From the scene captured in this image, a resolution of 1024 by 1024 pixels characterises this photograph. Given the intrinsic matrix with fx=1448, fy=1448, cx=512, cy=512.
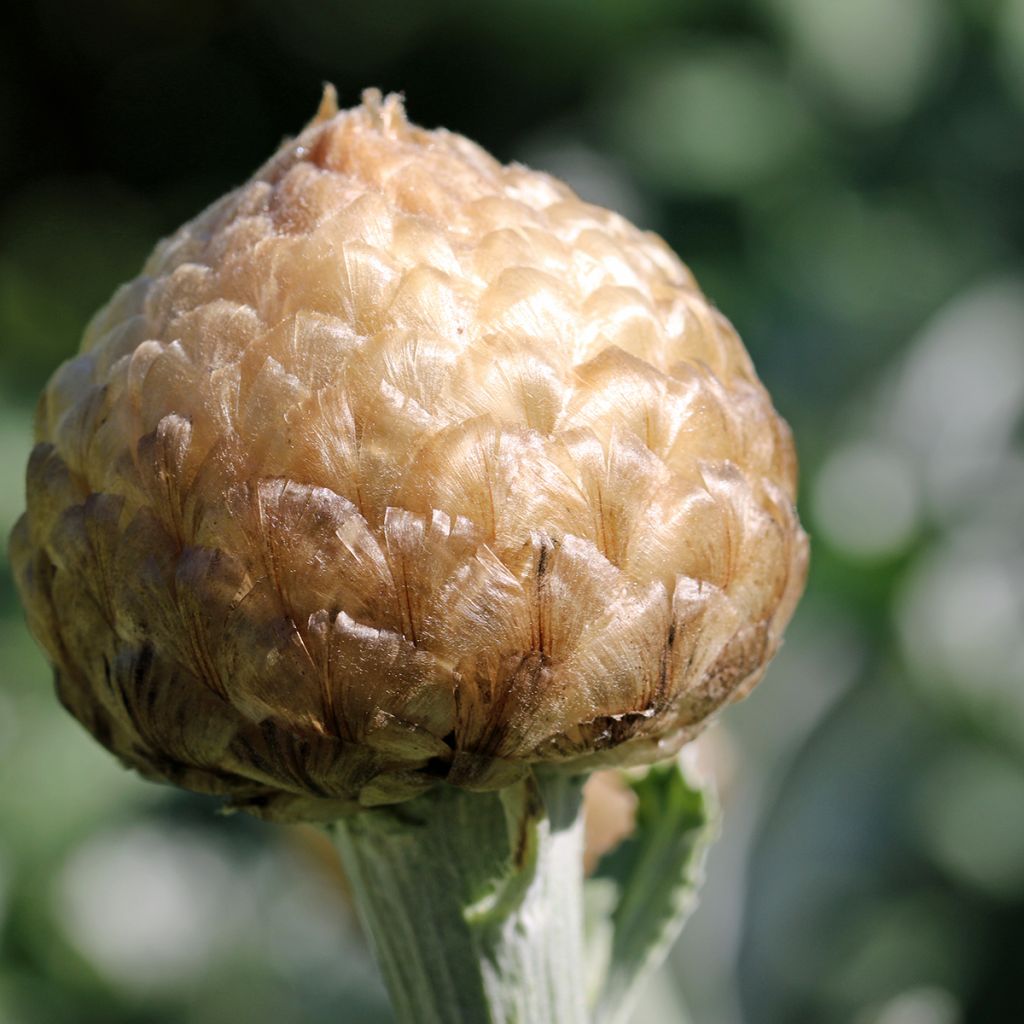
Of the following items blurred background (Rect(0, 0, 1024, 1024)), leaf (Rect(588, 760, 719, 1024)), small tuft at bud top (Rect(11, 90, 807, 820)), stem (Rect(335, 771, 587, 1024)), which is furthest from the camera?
blurred background (Rect(0, 0, 1024, 1024))

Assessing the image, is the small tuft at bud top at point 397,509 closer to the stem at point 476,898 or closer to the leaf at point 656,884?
the stem at point 476,898

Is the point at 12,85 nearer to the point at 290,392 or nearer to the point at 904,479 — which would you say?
the point at 904,479

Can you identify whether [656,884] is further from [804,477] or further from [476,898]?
[804,477]

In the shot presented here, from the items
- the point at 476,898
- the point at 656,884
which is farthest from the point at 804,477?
the point at 476,898

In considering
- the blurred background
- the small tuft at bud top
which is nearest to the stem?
the small tuft at bud top

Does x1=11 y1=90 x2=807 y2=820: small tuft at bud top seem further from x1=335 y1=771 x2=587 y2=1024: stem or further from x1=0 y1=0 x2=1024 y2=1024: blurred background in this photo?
x1=0 y1=0 x2=1024 y2=1024: blurred background

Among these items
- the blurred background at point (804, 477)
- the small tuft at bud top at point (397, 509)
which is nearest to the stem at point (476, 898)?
the small tuft at bud top at point (397, 509)
